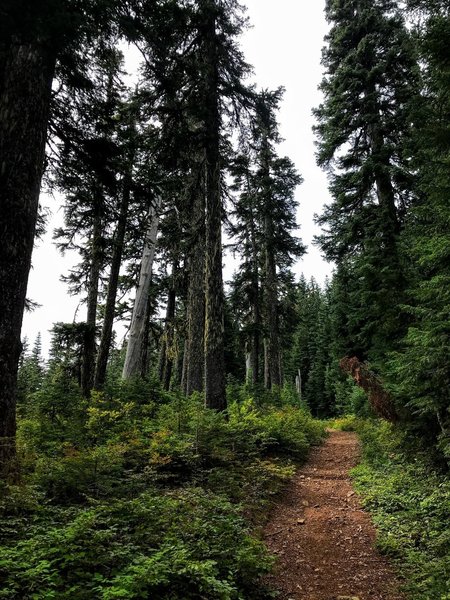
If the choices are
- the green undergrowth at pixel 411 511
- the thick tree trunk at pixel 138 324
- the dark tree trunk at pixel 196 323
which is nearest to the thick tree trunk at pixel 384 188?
the dark tree trunk at pixel 196 323

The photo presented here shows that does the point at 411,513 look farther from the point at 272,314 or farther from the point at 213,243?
the point at 272,314

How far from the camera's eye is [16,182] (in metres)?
5.19

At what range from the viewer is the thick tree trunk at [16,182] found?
16.3 ft

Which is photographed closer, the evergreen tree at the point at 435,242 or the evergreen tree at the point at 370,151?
the evergreen tree at the point at 435,242

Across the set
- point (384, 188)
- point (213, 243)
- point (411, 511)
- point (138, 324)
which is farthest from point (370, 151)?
point (411, 511)

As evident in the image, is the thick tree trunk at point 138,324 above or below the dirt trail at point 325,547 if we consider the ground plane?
above

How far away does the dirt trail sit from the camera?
4.41 metres

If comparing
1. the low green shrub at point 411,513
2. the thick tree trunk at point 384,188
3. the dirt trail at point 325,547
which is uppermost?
the thick tree trunk at point 384,188

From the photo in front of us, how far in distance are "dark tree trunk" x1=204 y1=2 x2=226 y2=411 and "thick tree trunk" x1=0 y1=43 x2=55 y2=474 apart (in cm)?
558

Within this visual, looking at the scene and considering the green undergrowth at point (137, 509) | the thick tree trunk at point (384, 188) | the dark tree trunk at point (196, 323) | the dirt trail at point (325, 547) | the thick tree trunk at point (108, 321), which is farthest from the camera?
the dark tree trunk at point (196, 323)

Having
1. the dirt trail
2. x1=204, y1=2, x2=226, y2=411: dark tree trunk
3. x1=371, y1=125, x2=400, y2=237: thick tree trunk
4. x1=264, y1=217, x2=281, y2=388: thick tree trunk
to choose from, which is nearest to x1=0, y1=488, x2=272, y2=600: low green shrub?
the dirt trail

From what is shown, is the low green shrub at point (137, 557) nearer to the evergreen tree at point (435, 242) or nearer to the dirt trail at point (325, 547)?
the dirt trail at point (325, 547)

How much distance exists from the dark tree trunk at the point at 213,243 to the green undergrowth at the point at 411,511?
4050 mm

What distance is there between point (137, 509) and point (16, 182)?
4486mm
